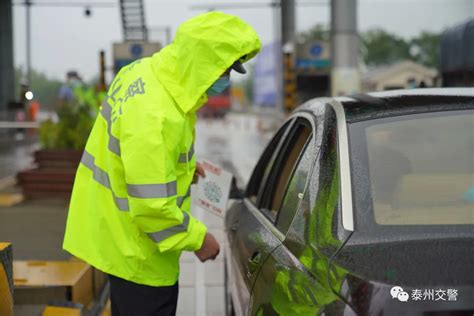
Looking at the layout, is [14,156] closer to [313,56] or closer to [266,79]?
[313,56]

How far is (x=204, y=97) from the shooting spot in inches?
117

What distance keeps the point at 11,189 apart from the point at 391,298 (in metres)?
9.13

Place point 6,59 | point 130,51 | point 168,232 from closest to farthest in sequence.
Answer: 1. point 168,232
2. point 130,51
3. point 6,59

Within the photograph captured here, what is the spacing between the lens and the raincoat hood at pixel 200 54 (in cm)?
283

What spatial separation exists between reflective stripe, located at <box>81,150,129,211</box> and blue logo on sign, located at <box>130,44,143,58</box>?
Result: 2130cm

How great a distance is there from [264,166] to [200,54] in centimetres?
168

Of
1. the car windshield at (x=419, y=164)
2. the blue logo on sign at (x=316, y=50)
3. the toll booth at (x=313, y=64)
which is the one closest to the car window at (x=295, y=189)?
the car windshield at (x=419, y=164)

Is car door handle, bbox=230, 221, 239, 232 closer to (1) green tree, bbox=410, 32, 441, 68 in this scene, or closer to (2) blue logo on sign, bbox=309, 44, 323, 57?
(2) blue logo on sign, bbox=309, 44, 323, 57

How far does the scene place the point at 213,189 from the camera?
4.00 metres

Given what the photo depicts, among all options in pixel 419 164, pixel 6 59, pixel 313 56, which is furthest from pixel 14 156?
pixel 419 164

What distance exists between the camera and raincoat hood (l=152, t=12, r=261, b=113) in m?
2.83

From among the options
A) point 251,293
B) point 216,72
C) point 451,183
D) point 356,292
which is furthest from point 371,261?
point 216,72

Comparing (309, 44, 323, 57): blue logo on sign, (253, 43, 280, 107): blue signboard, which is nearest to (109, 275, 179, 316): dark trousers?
(309, 44, 323, 57): blue logo on sign

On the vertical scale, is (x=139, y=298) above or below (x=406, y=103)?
below
